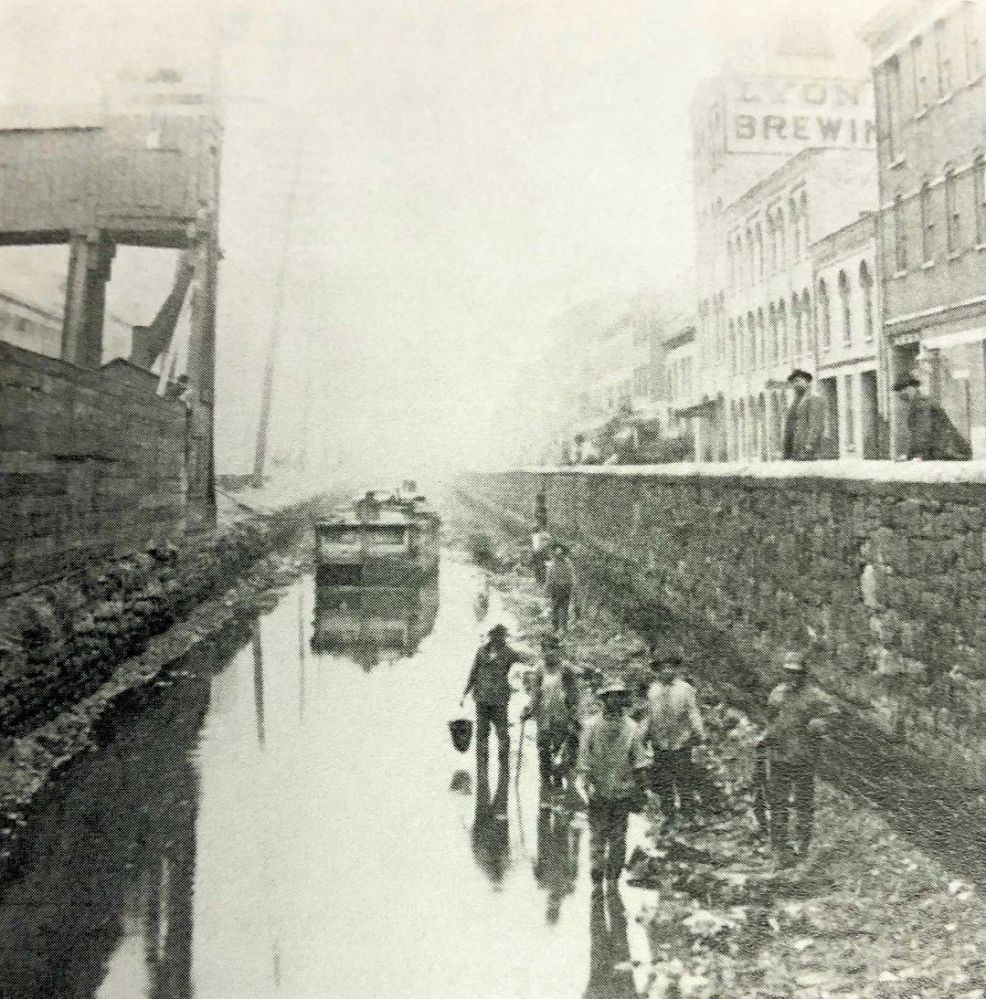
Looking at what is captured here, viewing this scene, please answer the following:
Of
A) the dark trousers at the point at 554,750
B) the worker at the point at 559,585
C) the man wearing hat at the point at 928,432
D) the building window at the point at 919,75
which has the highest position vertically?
the building window at the point at 919,75

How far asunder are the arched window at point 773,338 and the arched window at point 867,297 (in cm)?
161

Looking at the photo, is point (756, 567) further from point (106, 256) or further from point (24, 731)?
point (106, 256)

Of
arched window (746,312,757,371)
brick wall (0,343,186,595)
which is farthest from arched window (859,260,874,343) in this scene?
brick wall (0,343,186,595)

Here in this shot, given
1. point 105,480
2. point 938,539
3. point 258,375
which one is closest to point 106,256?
point 105,480

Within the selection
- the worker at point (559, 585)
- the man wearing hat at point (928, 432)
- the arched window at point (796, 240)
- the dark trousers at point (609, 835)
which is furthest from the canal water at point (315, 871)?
the arched window at point (796, 240)

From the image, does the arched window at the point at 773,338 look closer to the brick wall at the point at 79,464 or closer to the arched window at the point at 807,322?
the arched window at the point at 807,322

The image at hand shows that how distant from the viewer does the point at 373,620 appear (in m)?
9.84

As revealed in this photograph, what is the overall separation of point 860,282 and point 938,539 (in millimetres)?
13760

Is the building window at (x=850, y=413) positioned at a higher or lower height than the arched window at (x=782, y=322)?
lower

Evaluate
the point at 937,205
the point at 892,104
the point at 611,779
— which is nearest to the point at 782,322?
the point at 937,205

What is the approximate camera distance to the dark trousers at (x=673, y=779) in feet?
16.8

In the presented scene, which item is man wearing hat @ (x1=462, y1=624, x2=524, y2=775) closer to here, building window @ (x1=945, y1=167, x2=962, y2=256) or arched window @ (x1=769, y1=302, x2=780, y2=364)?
building window @ (x1=945, y1=167, x2=962, y2=256)

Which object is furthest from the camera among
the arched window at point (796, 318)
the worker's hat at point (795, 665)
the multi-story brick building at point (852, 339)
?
the arched window at point (796, 318)

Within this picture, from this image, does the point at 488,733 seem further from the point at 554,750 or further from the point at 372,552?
the point at 372,552
